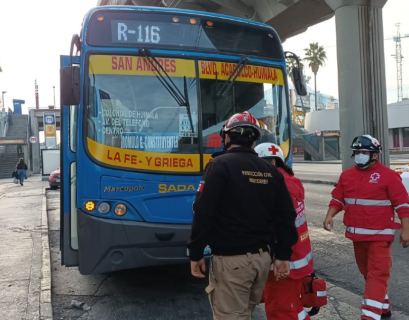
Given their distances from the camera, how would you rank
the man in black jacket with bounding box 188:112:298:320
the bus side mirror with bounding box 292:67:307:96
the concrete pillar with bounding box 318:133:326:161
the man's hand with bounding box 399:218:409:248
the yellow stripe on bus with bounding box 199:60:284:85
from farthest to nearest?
the concrete pillar with bounding box 318:133:326:161 → the bus side mirror with bounding box 292:67:307:96 → the yellow stripe on bus with bounding box 199:60:284:85 → the man's hand with bounding box 399:218:409:248 → the man in black jacket with bounding box 188:112:298:320

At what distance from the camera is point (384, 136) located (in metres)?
10.8

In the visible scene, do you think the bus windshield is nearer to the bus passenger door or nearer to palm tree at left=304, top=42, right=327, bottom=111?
the bus passenger door

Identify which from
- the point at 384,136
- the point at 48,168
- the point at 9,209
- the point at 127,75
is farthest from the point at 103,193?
the point at 48,168

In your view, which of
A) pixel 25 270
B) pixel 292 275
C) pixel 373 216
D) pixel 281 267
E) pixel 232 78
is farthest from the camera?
pixel 25 270

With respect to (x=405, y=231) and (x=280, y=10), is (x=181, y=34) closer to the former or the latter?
(x=405, y=231)

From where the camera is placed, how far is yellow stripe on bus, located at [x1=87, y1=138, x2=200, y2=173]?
446cm

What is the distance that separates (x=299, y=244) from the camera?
3188 mm

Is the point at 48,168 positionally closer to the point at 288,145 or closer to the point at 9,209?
the point at 9,209

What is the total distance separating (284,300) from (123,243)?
1.89 m

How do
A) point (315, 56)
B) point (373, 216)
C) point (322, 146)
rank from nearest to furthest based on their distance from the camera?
point (373, 216) < point (322, 146) < point (315, 56)

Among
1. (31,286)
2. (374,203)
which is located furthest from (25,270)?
(374,203)

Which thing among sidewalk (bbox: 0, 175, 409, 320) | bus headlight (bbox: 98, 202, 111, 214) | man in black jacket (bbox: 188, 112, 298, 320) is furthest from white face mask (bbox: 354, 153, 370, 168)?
bus headlight (bbox: 98, 202, 111, 214)

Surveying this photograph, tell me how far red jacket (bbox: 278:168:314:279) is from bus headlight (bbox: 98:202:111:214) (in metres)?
2.02

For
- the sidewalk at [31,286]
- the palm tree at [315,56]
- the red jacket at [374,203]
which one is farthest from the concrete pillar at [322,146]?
the red jacket at [374,203]
